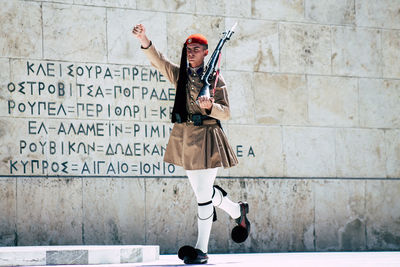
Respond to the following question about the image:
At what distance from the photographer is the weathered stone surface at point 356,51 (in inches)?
485

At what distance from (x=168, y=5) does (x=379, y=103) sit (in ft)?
11.7

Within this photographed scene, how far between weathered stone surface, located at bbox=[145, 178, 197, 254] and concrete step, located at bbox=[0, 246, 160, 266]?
2564mm

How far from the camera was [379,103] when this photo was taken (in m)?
12.5

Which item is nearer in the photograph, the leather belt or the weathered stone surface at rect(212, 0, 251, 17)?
the leather belt

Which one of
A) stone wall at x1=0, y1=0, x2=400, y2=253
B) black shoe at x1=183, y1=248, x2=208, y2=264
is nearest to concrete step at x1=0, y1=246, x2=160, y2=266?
black shoe at x1=183, y1=248, x2=208, y2=264

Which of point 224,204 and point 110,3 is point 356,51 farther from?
point 224,204

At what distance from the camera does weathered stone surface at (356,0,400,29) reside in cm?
1252

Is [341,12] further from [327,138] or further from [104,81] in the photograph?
[104,81]

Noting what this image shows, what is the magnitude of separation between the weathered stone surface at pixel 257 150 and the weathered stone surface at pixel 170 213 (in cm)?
79

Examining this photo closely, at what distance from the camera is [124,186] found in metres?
10.8

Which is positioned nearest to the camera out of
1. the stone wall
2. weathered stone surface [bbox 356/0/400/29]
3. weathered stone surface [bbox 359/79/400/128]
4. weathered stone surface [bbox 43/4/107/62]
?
the stone wall

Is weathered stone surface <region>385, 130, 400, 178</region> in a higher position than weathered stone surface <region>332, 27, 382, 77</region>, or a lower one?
lower

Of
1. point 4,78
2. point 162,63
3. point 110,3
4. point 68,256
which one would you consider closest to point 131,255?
point 68,256

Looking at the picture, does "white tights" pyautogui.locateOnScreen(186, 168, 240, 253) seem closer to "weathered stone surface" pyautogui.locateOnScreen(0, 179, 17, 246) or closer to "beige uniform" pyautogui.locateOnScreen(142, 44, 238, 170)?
"beige uniform" pyautogui.locateOnScreen(142, 44, 238, 170)
